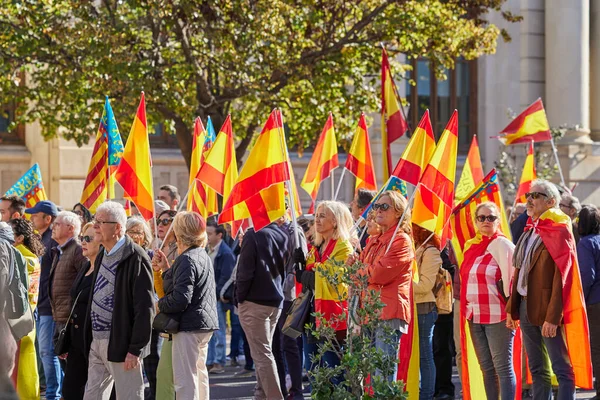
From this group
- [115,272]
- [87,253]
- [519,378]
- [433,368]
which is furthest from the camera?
[433,368]

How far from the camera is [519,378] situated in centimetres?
838

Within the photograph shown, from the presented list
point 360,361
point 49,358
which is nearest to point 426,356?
point 360,361

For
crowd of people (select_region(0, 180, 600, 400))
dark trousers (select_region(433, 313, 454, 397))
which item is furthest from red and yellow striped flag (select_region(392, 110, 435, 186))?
dark trousers (select_region(433, 313, 454, 397))

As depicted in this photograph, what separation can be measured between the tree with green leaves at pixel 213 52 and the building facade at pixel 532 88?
17.7 ft

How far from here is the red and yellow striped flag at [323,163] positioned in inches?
472

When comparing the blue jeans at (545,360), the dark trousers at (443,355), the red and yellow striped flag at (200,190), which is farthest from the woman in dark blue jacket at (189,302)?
the red and yellow striped flag at (200,190)

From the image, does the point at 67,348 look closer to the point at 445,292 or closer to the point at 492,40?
the point at 445,292

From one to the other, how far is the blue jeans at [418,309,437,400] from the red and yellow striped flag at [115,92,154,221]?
8.23 feet

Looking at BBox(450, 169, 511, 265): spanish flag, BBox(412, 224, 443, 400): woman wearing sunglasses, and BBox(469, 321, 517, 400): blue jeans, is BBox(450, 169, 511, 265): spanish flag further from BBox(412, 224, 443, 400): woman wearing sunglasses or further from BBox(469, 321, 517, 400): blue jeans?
BBox(469, 321, 517, 400): blue jeans

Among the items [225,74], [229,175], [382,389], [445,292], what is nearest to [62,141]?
[225,74]

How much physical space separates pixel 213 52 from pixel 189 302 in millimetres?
8324

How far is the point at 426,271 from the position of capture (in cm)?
894

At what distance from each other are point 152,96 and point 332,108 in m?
2.75

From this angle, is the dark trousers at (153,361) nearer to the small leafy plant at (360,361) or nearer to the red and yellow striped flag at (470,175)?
the small leafy plant at (360,361)
